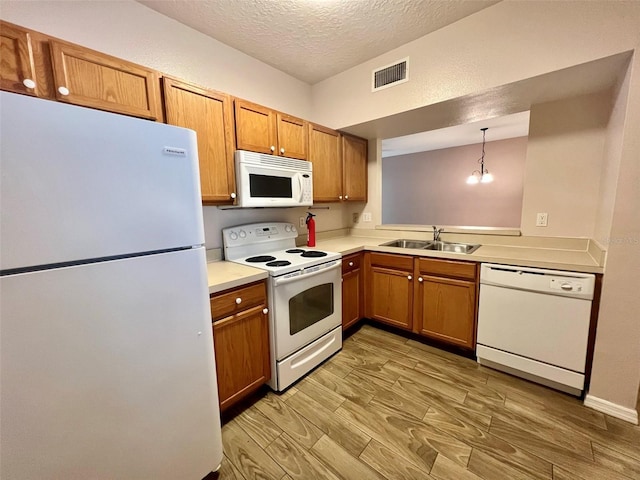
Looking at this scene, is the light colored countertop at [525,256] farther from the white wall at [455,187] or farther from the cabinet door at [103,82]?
the white wall at [455,187]

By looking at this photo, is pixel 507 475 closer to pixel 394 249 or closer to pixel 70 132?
pixel 394 249

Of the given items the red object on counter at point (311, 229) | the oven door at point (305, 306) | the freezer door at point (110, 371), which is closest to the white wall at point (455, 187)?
the red object on counter at point (311, 229)

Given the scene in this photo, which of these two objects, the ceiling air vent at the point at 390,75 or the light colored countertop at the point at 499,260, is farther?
the ceiling air vent at the point at 390,75

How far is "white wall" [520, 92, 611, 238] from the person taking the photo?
1875 mm

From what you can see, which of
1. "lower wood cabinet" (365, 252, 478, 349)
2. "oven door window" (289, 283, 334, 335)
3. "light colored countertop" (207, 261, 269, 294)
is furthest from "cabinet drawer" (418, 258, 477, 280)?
"light colored countertop" (207, 261, 269, 294)

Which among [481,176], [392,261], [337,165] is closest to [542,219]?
[392,261]

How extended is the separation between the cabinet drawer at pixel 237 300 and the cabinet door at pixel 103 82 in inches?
42.4

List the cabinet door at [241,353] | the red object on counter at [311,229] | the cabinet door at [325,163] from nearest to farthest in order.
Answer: the cabinet door at [241,353] → the cabinet door at [325,163] → the red object on counter at [311,229]

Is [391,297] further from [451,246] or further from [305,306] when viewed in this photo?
[305,306]

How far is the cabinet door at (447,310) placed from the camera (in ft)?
6.65

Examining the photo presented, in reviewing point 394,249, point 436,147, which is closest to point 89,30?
point 394,249

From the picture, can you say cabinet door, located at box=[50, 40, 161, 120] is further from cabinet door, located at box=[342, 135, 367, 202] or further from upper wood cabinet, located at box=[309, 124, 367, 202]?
cabinet door, located at box=[342, 135, 367, 202]

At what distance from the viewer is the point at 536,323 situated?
1.74 m

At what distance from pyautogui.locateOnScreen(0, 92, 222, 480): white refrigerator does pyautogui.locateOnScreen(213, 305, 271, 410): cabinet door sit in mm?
338
